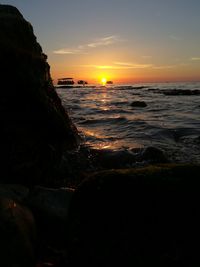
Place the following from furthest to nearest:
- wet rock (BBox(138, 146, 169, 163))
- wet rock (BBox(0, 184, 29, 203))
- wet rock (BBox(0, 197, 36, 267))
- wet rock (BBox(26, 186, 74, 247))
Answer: wet rock (BBox(138, 146, 169, 163)) → wet rock (BBox(0, 184, 29, 203)) → wet rock (BBox(26, 186, 74, 247)) → wet rock (BBox(0, 197, 36, 267))

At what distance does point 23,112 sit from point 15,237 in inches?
123

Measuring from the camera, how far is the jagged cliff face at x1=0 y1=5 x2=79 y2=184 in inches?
215

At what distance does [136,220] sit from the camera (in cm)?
308

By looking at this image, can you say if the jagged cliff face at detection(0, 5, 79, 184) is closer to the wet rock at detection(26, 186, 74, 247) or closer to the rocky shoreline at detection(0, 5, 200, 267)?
the rocky shoreline at detection(0, 5, 200, 267)

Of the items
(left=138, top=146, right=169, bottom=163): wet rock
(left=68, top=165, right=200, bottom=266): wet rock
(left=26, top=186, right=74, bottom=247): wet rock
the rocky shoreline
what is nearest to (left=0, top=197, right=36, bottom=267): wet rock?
the rocky shoreline

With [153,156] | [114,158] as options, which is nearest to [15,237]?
[114,158]

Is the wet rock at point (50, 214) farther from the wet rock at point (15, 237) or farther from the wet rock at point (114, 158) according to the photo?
the wet rock at point (114, 158)

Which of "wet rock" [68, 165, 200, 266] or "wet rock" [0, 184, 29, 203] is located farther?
"wet rock" [0, 184, 29, 203]

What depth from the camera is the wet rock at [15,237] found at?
2752mm

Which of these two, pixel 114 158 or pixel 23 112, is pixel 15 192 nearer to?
pixel 23 112

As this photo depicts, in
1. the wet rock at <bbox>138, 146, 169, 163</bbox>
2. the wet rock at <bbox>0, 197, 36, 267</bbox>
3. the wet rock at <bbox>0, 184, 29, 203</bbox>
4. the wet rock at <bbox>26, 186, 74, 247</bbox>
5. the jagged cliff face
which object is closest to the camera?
the wet rock at <bbox>0, 197, 36, 267</bbox>

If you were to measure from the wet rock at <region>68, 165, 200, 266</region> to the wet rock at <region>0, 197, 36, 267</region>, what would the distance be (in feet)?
1.36

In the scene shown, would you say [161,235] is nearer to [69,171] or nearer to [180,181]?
[180,181]

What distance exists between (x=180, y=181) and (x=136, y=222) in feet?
2.11
